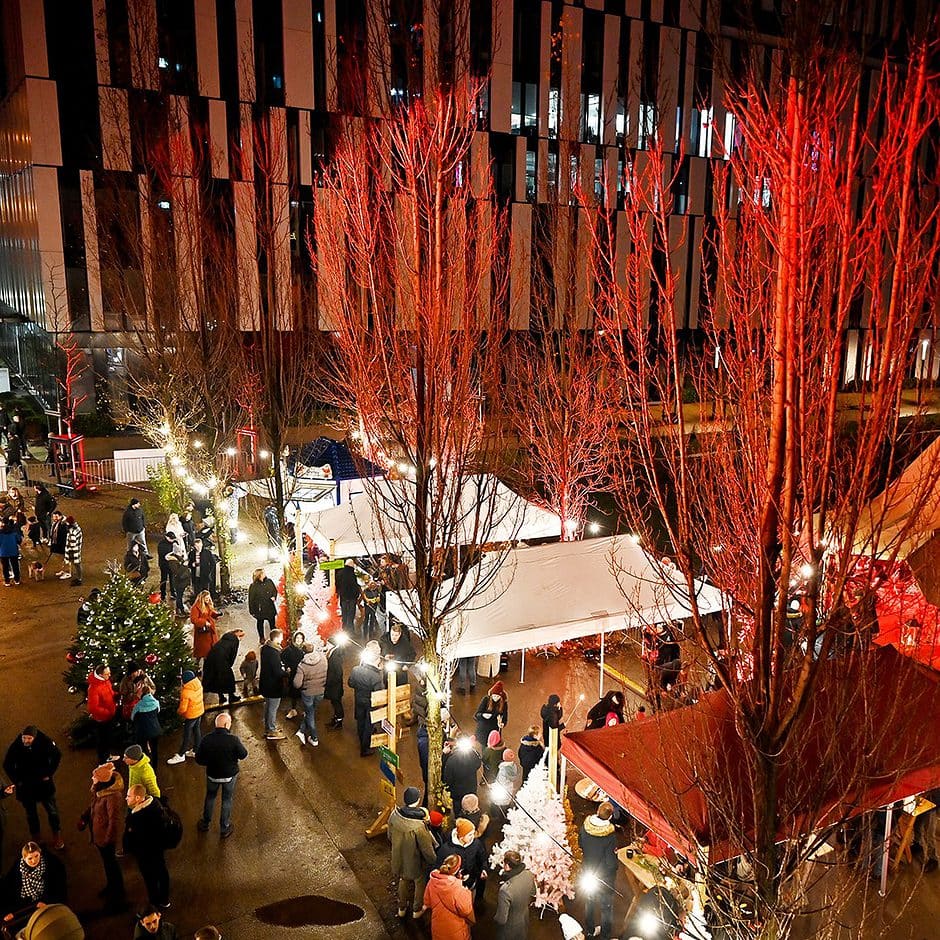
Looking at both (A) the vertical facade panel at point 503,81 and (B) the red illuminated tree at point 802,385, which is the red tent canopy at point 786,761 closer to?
(B) the red illuminated tree at point 802,385

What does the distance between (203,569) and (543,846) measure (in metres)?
9.16

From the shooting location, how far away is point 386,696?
9773 mm

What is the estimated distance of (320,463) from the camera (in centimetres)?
1625

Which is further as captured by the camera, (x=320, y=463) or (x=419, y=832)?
(x=320, y=463)

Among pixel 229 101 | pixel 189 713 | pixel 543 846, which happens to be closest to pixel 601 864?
pixel 543 846

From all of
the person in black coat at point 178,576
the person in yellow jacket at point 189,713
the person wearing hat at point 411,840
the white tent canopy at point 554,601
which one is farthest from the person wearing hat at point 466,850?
the person in black coat at point 178,576

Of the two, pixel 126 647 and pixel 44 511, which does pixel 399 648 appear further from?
pixel 44 511

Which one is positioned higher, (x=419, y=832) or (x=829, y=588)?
(x=829, y=588)

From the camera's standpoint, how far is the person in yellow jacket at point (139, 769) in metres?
7.50

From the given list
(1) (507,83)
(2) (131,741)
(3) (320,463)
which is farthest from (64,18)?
(2) (131,741)

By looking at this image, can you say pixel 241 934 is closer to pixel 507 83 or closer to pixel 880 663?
pixel 880 663

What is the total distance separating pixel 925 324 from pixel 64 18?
96.2ft

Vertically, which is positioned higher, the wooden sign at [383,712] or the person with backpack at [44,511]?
the person with backpack at [44,511]

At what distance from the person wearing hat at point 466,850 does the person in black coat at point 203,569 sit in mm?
8767
